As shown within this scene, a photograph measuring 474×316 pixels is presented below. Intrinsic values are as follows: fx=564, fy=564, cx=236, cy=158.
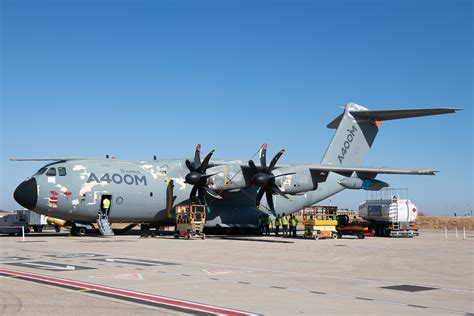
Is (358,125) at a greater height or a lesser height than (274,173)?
greater

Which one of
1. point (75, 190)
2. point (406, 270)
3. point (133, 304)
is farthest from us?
point (75, 190)

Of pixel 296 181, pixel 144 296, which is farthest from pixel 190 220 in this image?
pixel 144 296

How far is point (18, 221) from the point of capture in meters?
40.1

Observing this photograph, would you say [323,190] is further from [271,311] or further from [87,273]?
[271,311]

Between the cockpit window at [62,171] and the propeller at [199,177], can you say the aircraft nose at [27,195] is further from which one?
the propeller at [199,177]

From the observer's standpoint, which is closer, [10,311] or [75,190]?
[10,311]

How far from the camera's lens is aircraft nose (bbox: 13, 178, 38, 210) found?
28844 millimetres

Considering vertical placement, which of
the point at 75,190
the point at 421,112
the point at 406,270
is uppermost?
the point at 421,112

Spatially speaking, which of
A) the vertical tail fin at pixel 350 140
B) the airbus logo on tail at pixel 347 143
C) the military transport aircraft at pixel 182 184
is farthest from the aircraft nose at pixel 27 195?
the airbus logo on tail at pixel 347 143

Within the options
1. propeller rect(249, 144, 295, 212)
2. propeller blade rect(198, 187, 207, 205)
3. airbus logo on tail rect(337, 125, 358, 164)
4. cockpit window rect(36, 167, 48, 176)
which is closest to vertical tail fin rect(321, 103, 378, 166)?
airbus logo on tail rect(337, 125, 358, 164)

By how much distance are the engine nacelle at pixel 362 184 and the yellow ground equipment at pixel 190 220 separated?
926 centimetres

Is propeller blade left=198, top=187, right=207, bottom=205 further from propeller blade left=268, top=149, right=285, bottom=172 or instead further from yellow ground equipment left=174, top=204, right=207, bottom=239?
propeller blade left=268, top=149, right=285, bottom=172

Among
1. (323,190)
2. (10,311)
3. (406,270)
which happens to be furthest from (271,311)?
(323,190)

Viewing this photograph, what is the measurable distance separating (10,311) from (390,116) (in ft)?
104
